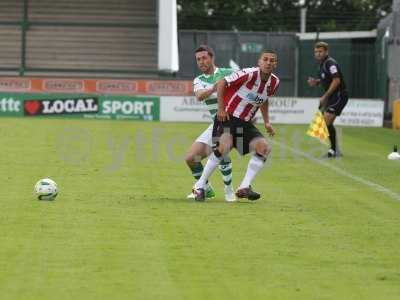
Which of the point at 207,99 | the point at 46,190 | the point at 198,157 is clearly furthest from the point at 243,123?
the point at 46,190

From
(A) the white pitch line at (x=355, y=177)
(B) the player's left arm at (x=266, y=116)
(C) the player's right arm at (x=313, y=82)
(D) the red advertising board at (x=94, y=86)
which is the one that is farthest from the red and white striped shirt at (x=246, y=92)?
(D) the red advertising board at (x=94, y=86)

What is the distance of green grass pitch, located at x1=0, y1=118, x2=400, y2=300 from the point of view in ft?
28.3

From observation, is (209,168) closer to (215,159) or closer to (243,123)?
(215,159)

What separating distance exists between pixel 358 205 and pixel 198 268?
17.3ft

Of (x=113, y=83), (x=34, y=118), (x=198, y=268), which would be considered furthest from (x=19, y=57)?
(x=198, y=268)

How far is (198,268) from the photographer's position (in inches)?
366

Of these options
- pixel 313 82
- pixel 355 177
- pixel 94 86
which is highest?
pixel 313 82

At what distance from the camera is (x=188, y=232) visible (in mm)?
11297

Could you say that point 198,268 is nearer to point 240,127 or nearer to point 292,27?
point 240,127

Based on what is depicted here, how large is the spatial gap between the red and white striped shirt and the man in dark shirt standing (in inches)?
301

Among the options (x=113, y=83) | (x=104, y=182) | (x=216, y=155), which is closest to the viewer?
(x=216, y=155)

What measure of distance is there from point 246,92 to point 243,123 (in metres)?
0.38

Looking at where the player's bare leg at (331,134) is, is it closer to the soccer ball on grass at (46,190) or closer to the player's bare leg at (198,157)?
the player's bare leg at (198,157)

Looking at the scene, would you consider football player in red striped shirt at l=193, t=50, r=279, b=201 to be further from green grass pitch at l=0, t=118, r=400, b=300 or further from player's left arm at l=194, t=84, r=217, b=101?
green grass pitch at l=0, t=118, r=400, b=300
